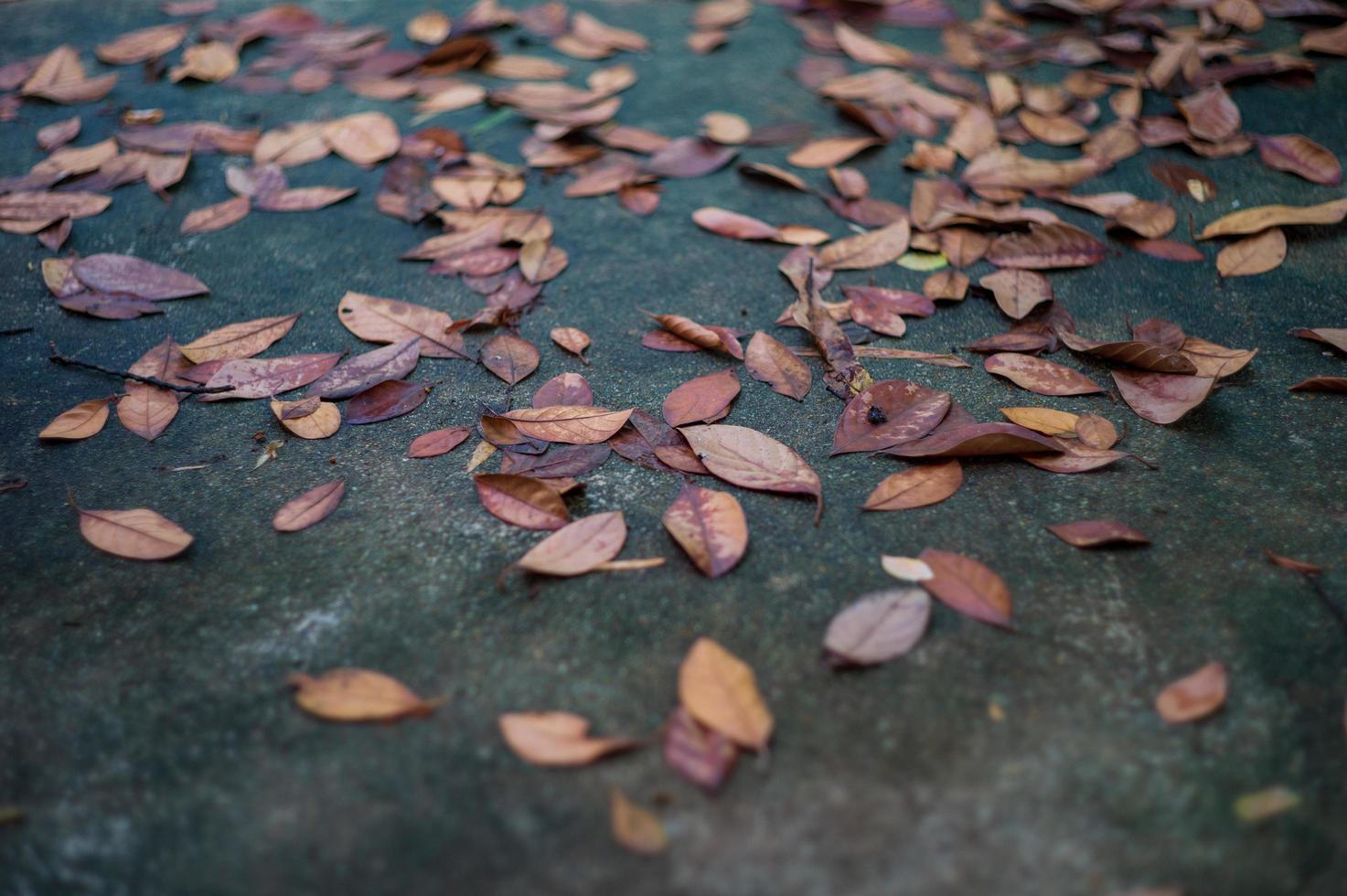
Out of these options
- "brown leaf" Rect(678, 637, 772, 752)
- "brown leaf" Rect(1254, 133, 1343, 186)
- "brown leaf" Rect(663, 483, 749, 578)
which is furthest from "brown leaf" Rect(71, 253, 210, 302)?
"brown leaf" Rect(1254, 133, 1343, 186)

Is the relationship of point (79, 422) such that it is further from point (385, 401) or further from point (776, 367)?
point (776, 367)

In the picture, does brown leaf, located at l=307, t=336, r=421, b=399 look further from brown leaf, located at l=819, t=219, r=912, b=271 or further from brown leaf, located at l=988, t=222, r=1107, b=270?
brown leaf, located at l=988, t=222, r=1107, b=270

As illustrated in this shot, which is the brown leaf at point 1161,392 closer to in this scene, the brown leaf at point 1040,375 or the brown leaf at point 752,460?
the brown leaf at point 1040,375

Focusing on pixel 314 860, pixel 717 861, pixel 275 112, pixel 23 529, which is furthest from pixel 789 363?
pixel 275 112

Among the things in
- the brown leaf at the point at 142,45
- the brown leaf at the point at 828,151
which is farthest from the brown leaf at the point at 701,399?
the brown leaf at the point at 142,45

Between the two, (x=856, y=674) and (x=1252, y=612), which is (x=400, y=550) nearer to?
(x=856, y=674)

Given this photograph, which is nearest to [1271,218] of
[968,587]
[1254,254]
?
[1254,254]
